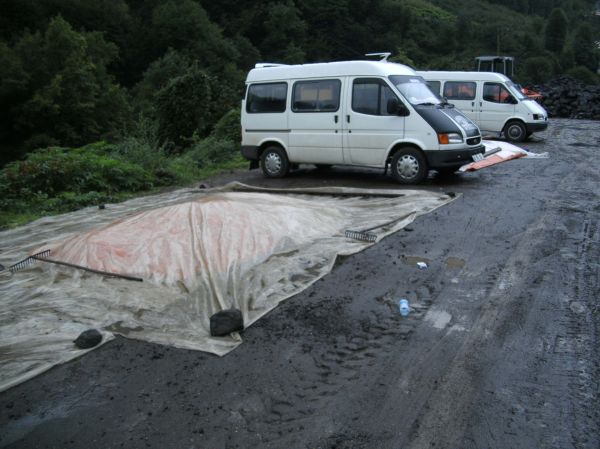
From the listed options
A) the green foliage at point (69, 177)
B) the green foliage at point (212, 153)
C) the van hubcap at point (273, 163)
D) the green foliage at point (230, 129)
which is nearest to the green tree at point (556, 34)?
the green foliage at point (230, 129)

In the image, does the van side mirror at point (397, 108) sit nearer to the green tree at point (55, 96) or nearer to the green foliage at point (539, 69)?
the green tree at point (55, 96)

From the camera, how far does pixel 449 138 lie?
10.8 m

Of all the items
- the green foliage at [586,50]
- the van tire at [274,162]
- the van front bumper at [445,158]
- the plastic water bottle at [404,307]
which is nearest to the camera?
the plastic water bottle at [404,307]

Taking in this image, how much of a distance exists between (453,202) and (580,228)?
2.13m

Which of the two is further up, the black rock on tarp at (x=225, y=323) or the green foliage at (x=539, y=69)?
the green foliage at (x=539, y=69)

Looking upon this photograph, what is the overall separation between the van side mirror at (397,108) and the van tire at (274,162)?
104 inches

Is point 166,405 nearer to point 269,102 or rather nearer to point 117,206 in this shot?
point 117,206

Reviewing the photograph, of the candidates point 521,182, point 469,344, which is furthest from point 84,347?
point 521,182

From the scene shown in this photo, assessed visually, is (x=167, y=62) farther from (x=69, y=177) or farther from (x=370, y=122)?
(x=370, y=122)

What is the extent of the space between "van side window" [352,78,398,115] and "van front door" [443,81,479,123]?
8365mm

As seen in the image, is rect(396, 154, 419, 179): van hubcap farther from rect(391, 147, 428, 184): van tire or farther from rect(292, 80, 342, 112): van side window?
rect(292, 80, 342, 112): van side window

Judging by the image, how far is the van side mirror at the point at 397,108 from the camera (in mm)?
10906

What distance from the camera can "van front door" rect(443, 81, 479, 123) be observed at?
18.7 meters

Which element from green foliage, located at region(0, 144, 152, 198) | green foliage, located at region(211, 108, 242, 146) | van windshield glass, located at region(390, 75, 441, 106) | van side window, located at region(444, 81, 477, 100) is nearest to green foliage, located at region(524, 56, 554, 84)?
van side window, located at region(444, 81, 477, 100)
